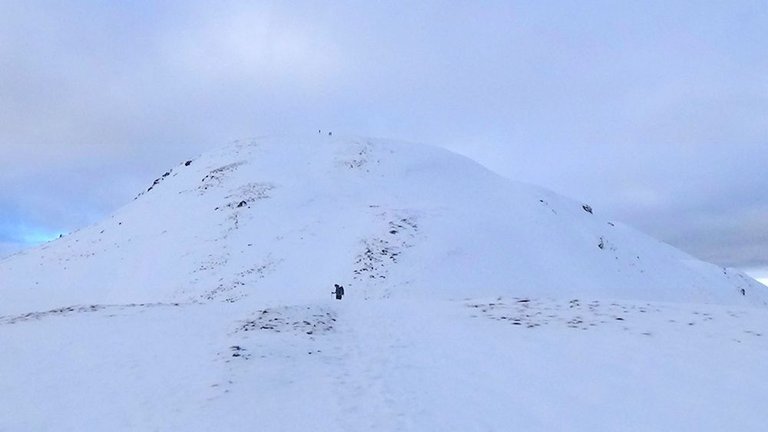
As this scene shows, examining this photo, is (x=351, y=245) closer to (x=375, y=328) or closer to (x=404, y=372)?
(x=375, y=328)

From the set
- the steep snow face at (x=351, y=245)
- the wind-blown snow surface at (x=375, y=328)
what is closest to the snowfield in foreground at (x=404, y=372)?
the wind-blown snow surface at (x=375, y=328)

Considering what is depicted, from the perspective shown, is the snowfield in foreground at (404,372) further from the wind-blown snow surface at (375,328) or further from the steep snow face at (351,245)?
the steep snow face at (351,245)

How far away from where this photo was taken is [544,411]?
28.3 feet

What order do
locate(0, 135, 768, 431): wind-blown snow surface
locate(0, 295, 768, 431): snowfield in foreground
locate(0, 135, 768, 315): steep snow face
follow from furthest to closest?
Answer: locate(0, 135, 768, 315): steep snow face → locate(0, 135, 768, 431): wind-blown snow surface → locate(0, 295, 768, 431): snowfield in foreground

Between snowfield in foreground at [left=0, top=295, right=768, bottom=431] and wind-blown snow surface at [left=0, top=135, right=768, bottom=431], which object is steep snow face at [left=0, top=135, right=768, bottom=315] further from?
snowfield in foreground at [left=0, top=295, right=768, bottom=431]

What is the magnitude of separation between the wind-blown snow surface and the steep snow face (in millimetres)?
211

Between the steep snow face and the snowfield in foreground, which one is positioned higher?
the steep snow face

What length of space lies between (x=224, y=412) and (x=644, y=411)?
25.0 feet

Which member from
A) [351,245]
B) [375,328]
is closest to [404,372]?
[375,328]

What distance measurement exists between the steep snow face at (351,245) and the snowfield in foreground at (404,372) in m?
9.92

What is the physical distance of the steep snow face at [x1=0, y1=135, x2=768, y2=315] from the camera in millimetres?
29594

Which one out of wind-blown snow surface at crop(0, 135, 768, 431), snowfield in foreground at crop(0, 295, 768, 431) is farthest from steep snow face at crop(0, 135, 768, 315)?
snowfield in foreground at crop(0, 295, 768, 431)

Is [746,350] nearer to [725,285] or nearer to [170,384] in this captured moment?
[170,384]

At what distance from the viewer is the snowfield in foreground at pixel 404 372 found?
8.55 m
